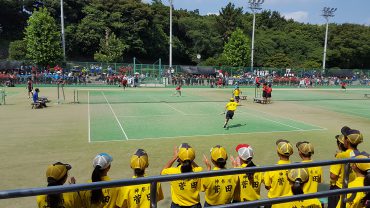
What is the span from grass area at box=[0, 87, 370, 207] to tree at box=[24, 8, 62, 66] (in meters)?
22.7

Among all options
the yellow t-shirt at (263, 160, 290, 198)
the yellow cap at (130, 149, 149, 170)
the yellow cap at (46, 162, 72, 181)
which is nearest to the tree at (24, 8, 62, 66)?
the yellow cap at (130, 149, 149, 170)

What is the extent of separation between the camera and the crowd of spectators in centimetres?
427

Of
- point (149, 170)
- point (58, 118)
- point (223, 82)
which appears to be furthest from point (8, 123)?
point (223, 82)

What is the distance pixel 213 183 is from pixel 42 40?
48.5m

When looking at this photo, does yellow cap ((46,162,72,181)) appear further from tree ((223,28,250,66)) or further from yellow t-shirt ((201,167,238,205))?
tree ((223,28,250,66))

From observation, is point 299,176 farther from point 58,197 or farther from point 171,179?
point 58,197

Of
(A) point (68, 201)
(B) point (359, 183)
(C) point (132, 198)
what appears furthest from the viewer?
(C) point (132, 198)

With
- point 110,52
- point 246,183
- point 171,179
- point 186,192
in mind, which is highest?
point 110,52

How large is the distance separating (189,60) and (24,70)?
4287 cm

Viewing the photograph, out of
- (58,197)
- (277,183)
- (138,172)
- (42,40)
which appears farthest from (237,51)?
(58,197)

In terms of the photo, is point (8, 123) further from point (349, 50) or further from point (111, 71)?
point (349, 50)

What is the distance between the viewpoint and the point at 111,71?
48.6m

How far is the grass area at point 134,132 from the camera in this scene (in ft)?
35.5

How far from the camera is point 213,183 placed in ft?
17.0
